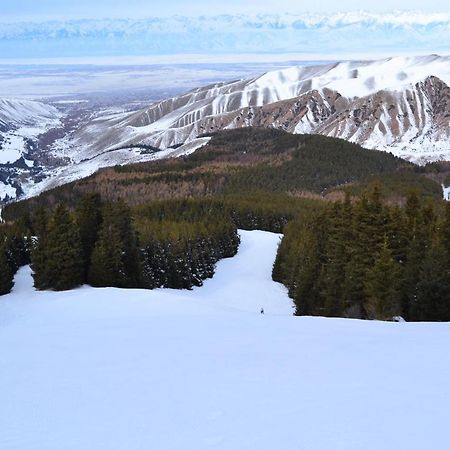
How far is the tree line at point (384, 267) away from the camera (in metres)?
29.1

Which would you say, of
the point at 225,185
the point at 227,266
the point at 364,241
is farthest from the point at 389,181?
the point at 364,241

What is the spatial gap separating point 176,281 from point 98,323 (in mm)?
32086

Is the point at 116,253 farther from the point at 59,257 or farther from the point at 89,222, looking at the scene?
the point at 59,257

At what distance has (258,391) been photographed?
39.4ft

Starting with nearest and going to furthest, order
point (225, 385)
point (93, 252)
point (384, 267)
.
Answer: point (225, 385)
point (384, 267)
point (93, 252)

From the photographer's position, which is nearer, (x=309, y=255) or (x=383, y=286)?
(x=383, y=286)

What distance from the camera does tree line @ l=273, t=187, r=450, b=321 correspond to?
2906 centimetres

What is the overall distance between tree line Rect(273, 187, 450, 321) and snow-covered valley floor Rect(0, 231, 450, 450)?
29.2 ft

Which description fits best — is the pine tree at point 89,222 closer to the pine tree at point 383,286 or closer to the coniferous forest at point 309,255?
the coniferous forest at point 309,255

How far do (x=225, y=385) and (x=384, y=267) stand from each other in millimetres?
19427

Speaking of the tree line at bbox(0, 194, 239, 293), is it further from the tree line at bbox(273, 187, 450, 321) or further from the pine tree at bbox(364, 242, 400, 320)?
the pine tree at bbox(364, 242, 400, 320)

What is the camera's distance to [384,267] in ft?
98.2

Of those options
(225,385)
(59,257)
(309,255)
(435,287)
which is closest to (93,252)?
(59,257)

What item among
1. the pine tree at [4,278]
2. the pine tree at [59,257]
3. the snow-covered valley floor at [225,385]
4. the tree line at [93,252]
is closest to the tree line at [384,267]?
the snow-covered valley floor at [225,385]
